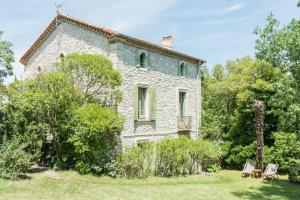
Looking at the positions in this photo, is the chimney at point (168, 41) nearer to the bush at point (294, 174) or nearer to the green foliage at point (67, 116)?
the green foliage at point (67, 116)

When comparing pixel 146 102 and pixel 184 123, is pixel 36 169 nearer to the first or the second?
pixel 146 102

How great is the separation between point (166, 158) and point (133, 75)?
4.90 metres

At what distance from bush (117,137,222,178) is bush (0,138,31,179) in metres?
4.99

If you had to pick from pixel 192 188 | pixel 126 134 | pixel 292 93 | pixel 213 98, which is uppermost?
pixel 213 98

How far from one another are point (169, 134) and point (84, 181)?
8.64m

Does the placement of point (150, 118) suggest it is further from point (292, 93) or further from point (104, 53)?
point (292, 93)

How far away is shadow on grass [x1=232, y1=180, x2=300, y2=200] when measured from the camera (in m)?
16.8

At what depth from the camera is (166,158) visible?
21062 millimetres

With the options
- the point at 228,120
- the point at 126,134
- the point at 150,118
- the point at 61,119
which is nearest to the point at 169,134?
the point at 150,118

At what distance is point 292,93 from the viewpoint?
50.9 ft

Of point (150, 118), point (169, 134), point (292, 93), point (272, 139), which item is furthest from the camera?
point (272, 139)

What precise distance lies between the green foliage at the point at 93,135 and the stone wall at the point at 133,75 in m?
1.89

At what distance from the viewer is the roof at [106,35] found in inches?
781

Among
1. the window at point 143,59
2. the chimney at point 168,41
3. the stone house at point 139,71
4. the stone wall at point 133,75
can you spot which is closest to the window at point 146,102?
the stone house at point 139,71
